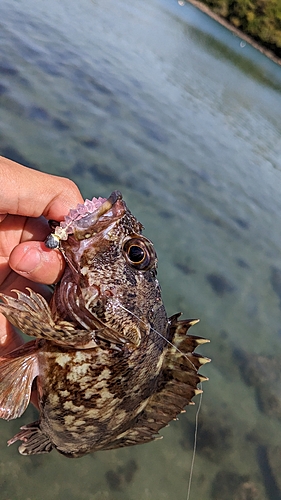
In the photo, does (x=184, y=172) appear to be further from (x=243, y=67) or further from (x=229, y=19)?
(x=229, y=19)

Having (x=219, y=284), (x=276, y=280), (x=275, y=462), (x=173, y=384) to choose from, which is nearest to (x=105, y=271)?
(x=173, y=384)

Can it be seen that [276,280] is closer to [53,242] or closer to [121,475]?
[121,475]

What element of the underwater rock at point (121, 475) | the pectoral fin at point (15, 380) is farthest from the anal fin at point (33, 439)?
the underwater rock at point (121, 475)

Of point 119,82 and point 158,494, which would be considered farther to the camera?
point 119,82

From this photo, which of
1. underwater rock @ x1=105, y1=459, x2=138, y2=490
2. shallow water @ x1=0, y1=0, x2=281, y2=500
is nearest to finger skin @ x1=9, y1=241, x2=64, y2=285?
shallow water @ x1=0, y1=0, x2=281, y2=500

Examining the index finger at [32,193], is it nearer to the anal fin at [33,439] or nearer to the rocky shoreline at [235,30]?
the anal fin at [33,439]

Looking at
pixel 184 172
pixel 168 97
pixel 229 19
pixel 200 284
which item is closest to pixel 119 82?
pixel 168 97
